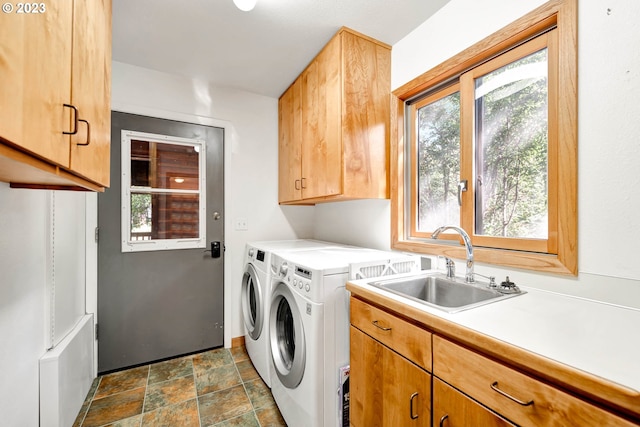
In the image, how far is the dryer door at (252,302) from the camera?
1.84 m

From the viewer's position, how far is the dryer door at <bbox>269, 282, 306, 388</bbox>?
4.53 ft

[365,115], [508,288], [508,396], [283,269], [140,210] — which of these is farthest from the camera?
[140,210]

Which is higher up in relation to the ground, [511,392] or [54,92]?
[54,92]

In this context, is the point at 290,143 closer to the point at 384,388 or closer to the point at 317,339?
the point at 317,339

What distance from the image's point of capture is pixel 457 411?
75 centimetres

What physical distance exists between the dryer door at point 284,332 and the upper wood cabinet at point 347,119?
0.74 meters

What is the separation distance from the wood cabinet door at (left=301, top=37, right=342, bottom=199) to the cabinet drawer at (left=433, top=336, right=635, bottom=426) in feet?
3.70

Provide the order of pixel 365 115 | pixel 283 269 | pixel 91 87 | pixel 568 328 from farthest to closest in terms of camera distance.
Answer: pixel 365 115, pixel 283 269, pixel 91 87, pixel 568 328

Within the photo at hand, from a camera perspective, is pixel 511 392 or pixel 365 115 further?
pixel 365 115

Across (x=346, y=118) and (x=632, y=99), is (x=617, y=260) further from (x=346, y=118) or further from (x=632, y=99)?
(x=346, y=118)

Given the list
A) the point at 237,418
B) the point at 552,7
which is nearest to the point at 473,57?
the point at 552,7

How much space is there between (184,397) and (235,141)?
2.04m

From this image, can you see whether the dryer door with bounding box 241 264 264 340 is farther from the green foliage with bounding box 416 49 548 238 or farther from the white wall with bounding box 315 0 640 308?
the white wall with bounding box 315 0 640 308

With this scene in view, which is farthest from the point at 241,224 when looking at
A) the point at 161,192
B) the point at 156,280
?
the point at 156,280
